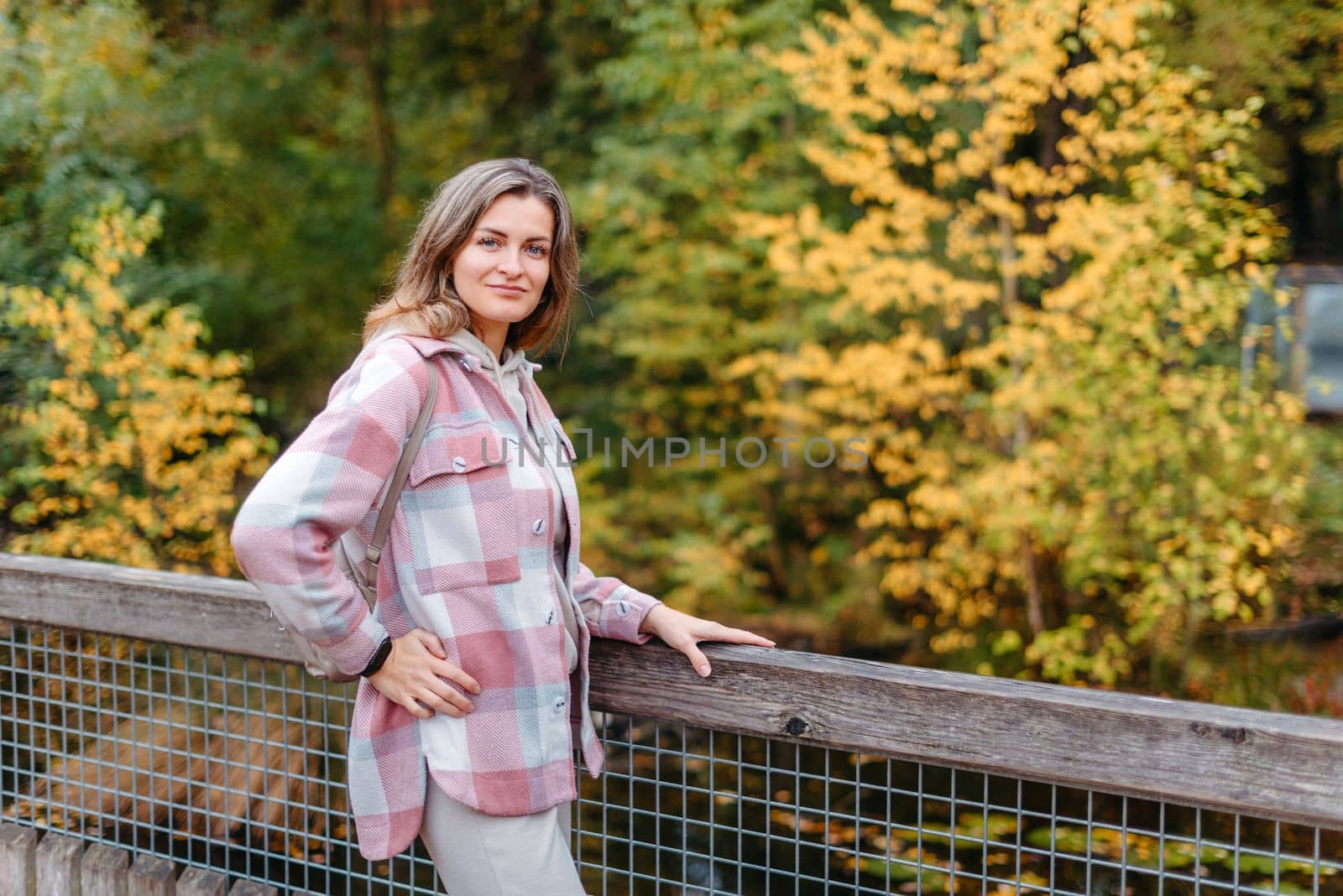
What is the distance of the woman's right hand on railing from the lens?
1.41 m

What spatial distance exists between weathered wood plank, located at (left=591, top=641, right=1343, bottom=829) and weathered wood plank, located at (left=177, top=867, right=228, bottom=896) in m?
0.77

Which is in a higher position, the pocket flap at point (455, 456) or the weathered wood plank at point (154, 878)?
the pocket flap at point (455, 456)

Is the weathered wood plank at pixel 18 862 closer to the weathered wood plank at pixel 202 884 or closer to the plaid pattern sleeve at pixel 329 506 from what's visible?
the weathered wood plank at pixel 202 884

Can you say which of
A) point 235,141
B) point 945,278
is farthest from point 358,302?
point 945,278

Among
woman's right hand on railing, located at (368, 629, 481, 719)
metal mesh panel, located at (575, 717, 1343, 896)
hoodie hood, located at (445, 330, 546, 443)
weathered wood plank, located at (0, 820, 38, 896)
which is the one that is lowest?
metal mesh panel, located at (575, 717, 1343, 896)

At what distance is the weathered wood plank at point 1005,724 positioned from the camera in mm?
1306

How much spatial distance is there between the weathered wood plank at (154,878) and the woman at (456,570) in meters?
0.75

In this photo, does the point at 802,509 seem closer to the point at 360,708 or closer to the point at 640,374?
the point at 640,374

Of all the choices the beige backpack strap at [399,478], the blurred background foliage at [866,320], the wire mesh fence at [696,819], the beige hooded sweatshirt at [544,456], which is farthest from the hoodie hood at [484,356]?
the blurred background foliage at [866,320]

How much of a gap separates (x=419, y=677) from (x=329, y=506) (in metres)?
0.25

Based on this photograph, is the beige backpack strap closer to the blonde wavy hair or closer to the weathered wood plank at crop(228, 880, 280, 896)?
the blonde wavy hair

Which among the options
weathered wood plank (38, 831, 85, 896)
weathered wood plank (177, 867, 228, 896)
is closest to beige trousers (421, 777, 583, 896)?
weathered wood plank (177, 867, 228, 896)

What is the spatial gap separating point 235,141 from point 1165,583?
7240mm

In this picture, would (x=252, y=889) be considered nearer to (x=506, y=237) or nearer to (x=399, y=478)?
(x=399, y=478)
